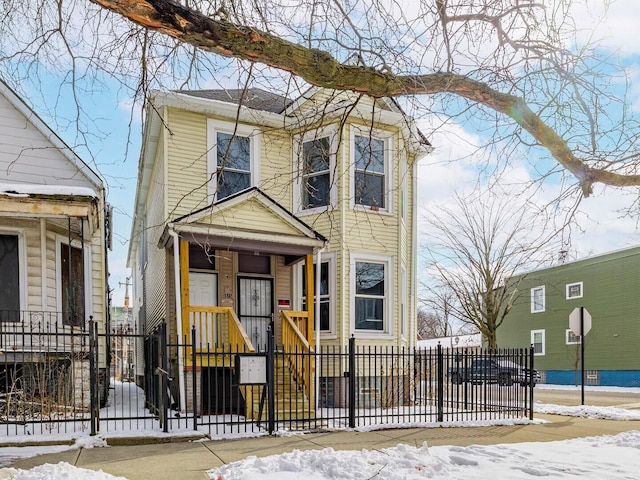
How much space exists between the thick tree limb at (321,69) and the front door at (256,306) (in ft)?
25.5

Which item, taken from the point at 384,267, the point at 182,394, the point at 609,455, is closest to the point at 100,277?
the point at 182,394

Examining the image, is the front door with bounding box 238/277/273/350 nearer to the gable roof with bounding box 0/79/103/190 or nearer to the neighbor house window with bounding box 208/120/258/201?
the neighbor house window with bounding box 208/120/258/201

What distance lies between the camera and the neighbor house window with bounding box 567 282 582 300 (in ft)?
84.6

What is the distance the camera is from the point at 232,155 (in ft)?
40.7

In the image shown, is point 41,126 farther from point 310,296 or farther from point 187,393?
point 310,296

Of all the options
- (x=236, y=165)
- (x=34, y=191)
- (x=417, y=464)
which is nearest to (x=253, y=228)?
(x=236, y=165)

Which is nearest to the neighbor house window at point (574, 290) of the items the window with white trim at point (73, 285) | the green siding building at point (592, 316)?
the green siding building at point (592, 316)

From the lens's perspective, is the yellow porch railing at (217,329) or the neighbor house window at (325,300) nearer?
the yellow porch railing at (217,329)

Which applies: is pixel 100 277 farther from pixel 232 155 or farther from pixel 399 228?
pixel 399 228

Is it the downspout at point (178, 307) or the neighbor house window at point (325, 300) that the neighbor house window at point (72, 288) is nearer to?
the downspout at point (178, 307)

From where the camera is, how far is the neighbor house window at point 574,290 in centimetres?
2578

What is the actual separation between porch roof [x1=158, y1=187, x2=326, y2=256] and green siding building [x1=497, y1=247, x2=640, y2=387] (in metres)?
18.5

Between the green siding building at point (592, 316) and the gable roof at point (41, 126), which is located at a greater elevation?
the gable roof at point (41, 126)

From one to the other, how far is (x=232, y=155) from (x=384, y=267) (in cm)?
452
